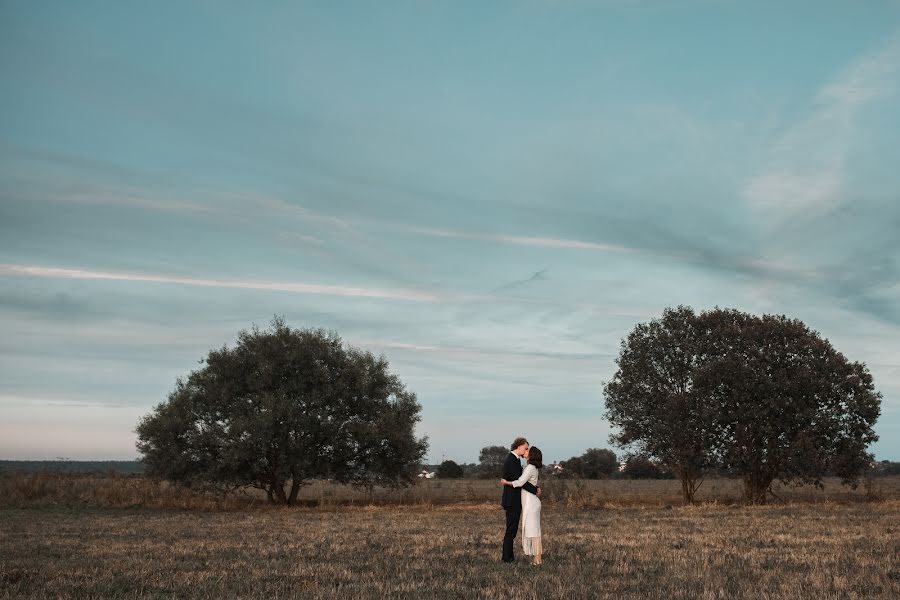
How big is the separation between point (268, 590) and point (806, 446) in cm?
3311

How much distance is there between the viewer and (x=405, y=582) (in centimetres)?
1285

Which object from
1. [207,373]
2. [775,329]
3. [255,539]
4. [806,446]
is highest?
[775,329]

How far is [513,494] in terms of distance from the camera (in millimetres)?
15867

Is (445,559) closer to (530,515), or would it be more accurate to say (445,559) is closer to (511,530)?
(511,530)

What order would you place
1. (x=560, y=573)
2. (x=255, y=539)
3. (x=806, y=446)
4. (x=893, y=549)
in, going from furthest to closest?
1. (x=806, y=446)
2. (x=255, y=539)
3. (x=893, y=549)
4. (x=560, y=573)

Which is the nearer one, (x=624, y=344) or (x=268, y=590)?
(x=268, y=590)

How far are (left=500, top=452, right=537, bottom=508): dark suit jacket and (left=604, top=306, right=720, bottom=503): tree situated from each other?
85.8 ft

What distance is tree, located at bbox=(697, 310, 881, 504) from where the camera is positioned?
129 ft

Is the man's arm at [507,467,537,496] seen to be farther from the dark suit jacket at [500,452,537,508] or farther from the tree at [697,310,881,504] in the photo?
the tree at [697,310,881,504]

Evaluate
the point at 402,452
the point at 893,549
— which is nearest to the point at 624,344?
the point at 402,452

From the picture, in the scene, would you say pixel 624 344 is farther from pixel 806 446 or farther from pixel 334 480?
pixel 334 480

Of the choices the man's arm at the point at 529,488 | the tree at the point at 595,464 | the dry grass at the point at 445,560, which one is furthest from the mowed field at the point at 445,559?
the tree at the point at 595,464

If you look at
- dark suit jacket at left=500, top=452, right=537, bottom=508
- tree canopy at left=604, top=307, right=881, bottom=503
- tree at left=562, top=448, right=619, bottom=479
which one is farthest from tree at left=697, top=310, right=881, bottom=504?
tree at left=562, top=448, right=619, bottom=479

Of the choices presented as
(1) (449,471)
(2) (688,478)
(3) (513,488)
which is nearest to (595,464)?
(1) (449,471)
